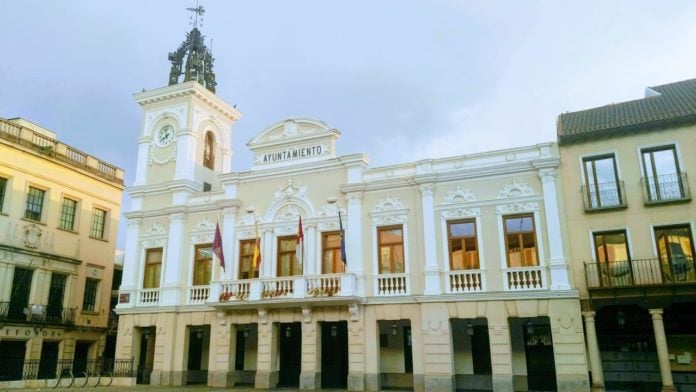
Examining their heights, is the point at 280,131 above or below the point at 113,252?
above

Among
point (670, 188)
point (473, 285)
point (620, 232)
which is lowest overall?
point (473, 285)

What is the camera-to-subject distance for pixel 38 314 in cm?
2491

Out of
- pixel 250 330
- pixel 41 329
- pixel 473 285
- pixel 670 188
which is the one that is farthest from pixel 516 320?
pixel 41 329

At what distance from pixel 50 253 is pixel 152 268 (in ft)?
18.2

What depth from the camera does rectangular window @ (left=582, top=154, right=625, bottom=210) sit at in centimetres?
1797

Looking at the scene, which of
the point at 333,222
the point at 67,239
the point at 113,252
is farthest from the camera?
the point at 113,252

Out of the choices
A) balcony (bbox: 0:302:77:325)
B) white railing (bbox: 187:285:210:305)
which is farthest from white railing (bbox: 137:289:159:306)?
balcony (bbox: 0:302:77:325)

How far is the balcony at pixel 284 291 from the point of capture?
20156 millimetres

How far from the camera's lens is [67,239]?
2723 centimetres

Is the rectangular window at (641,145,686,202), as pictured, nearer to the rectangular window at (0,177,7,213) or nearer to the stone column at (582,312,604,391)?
the stone column at (582,312,604,391)

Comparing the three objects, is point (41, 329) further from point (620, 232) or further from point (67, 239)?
point (620, 232)

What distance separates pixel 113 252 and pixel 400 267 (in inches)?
706

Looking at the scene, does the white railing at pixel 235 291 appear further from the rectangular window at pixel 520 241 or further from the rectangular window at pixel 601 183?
the rectangular window at pixel 601 183

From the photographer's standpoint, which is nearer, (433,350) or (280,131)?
(433,350)
